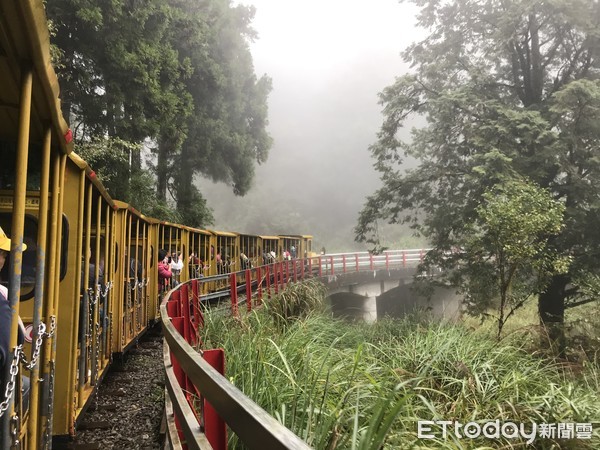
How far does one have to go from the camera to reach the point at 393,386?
150 inches

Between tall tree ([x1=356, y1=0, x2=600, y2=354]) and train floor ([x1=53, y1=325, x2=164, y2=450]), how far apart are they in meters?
8.89

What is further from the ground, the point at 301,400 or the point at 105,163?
the point at 105,163

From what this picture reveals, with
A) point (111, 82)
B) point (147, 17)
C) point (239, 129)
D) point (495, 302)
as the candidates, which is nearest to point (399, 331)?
point (495, 302)

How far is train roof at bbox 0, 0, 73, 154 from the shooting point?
1.48 meters

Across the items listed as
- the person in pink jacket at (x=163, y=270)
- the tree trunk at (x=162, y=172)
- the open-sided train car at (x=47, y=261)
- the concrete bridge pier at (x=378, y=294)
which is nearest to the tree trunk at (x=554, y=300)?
the concrete bridge pier at (x=378, y=294)

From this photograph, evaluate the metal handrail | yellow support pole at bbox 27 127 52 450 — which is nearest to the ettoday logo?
the metal handrail

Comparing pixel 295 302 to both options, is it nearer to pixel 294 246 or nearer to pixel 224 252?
pixel 224 252

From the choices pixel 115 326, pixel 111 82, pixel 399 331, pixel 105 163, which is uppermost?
pixel 111 82

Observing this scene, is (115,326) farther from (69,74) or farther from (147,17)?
(147,17)

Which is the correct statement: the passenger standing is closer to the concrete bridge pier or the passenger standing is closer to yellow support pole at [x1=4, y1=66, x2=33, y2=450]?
yellow support pole at [x1=4, y1=66, x2=33, y2=450]

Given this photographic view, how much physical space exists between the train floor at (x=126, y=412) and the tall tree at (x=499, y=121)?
889 centimetres

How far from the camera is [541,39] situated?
14.8 metres

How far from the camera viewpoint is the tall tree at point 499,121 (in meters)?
11.6

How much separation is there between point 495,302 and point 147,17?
14335mm
